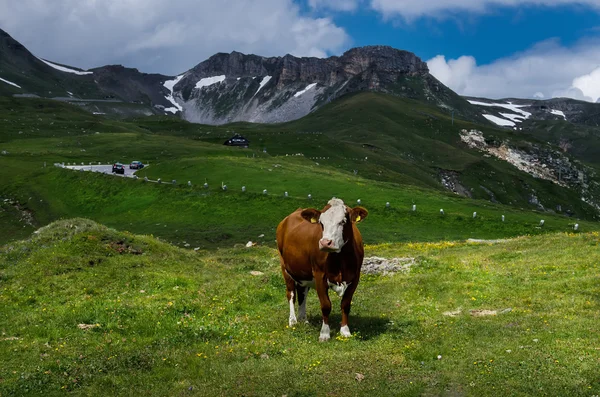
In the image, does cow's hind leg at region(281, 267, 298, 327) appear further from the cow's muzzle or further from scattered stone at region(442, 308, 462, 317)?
scattered stone at region(442, 308, 462, 317)

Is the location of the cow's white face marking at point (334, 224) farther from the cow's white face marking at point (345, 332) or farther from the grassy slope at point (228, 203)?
the grassy slope at point (228, 203)

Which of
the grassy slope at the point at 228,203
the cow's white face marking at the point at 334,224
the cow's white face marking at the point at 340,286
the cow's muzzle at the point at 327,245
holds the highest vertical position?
the cow's white face marking at the point at 334,224

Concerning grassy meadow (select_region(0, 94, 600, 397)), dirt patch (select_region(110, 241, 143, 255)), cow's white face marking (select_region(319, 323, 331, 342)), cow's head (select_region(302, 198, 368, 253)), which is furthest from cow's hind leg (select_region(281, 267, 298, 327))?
dirt patch (select_region(110, 241, 143, 255))

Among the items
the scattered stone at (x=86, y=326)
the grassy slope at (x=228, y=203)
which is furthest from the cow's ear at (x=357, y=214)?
the grassy slope at (x=228, y=203)

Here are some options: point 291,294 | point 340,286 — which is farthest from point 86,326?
point 340,286

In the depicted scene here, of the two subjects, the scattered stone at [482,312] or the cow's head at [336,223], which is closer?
the cow's head at [336,223]

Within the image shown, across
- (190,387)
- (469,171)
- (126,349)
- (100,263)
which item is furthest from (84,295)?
(469,171)

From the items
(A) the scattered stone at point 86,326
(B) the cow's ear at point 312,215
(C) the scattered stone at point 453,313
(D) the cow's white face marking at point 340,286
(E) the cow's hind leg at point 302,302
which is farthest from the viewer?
(C) the scattered stone at point 453,313

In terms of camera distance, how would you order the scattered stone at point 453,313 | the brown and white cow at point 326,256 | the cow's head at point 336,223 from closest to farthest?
the cow's head at point 336,223 → the brown and white cow at point 326,256 → the scattered stone at point 453,313

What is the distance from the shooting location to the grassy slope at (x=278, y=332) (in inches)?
477

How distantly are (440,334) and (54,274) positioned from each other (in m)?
19.0

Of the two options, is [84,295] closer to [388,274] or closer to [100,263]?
[100,263]

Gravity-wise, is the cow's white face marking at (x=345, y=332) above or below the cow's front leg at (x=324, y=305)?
below

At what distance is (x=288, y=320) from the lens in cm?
1822
